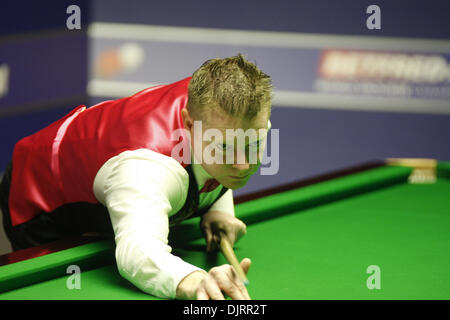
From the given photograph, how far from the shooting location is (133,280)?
189 cm

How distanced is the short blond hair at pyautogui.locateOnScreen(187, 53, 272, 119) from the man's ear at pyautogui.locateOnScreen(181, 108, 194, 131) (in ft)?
0.18

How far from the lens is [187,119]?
206cm

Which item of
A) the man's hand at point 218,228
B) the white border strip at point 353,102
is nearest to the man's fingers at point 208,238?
the man's hand at point 218,228

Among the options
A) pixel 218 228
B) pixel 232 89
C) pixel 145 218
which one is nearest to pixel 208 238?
pixel 218 228

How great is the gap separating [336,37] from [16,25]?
103 inches

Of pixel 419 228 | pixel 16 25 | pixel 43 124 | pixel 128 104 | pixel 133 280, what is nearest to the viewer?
pixel 133 280

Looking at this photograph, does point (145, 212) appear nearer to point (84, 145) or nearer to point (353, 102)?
point (84, 145)

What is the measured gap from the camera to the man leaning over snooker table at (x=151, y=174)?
1.85 m

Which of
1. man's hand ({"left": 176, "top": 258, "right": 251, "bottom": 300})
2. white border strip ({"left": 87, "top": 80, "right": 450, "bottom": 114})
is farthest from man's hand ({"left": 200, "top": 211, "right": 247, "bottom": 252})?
white border strip ({"left": 87, "top": 80, "right": 450, "bottom": 114})

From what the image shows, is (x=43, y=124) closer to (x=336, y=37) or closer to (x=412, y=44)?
(x=336, y=37)

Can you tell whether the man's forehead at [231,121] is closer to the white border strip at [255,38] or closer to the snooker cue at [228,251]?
the snooker cue at [228,251]

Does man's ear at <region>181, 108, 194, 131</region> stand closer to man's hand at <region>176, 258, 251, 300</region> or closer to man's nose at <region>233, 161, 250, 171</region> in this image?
man's nose at <region>233, 161, 250, 171</region>

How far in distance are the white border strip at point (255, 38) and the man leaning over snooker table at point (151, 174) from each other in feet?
12.4

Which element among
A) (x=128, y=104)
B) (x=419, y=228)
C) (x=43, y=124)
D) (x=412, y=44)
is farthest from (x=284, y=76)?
(x=128, y=104)
